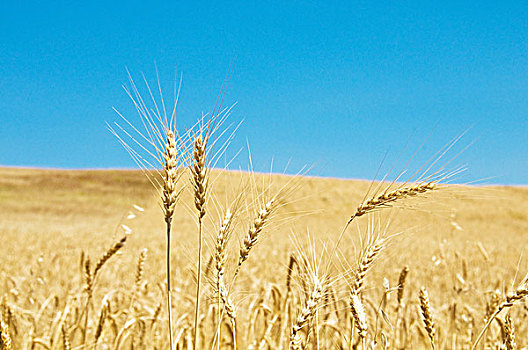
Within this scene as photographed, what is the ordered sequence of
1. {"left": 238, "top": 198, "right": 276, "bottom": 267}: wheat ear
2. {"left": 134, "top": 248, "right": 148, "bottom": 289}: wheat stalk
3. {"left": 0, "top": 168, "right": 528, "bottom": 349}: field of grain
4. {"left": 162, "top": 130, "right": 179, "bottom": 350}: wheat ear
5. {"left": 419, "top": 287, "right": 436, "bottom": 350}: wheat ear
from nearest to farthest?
{"left": 162, "top": 130, "right": 179, "bottom": 350}: wheat ear < {"left": 238, "top": 198, "right": 276, "bottom": 267}: wheat ear < {"left": 419, "top": 287, "right": 436, "bottom": 350}: wheat ear < {"left": 0, "top": 168, "right": 528, "bottom": 349}: field of grain < {"left": 134, "top": 248, "right": 148, "bottom": 289}: wheat stalk

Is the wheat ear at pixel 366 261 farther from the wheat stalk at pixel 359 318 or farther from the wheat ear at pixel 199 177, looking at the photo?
the wheat ear at pixel 199 177

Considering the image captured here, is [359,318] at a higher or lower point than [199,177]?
lower

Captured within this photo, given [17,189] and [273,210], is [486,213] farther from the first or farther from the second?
[17,189]

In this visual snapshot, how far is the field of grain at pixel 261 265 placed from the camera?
1509 millimetres

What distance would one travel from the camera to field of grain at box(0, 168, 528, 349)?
4.95 ft

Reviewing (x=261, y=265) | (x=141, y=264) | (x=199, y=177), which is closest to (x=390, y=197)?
(x=199, y=177)

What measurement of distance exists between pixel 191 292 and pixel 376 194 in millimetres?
6862

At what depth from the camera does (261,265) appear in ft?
38.3

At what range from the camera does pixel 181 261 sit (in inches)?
456

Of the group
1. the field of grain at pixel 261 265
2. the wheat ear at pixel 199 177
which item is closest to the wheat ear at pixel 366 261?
the field of grain at pixel 261 265

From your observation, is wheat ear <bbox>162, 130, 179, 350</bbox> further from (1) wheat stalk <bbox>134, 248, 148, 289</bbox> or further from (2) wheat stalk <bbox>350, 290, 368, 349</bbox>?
(1) wheat stalk <bbox>134, 248, 148, 289</bbox>

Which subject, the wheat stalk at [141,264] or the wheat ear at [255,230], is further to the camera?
the wheat stalk at [141,264]

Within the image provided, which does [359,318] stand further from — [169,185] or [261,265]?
[261,265]

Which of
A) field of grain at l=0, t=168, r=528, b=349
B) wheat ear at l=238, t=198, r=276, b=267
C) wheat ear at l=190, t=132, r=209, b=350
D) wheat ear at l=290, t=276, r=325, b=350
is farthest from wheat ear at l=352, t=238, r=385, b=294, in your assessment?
wheat ear at l=190, t=132, r=209, b=350
